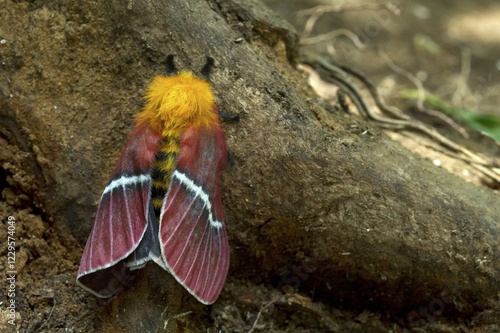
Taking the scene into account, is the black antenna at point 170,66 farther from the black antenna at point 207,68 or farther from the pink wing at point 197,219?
the pink wing at point 197,219

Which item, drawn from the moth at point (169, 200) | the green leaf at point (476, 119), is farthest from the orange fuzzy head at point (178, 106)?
the green leaf at point (476, 119)

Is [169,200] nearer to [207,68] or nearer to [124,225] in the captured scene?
[124,225]

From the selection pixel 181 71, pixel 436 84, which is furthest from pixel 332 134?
pixel 436 84

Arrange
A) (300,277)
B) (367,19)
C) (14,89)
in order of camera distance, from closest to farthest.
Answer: (14,89), (300,277), (367,19)

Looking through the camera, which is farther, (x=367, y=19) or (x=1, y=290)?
(x=367, y=19)

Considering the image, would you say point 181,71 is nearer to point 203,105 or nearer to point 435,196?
point 203,105

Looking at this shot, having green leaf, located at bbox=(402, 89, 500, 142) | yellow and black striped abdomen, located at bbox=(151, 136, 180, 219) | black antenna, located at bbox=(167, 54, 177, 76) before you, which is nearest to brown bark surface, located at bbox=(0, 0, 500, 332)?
black antenna, located at bbox=(167, 54, 177, 76)
